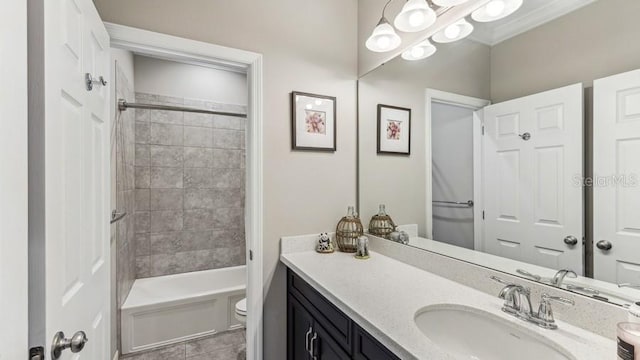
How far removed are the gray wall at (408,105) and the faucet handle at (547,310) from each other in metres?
0.70

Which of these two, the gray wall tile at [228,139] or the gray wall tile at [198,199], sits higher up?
the gray wall tile at [228,139]

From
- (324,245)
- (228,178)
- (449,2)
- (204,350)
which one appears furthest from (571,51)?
(228,178)

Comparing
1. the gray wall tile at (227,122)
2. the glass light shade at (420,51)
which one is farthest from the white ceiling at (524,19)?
the gray wall tile at (227,122)

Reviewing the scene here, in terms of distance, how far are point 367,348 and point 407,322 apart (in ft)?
0.56

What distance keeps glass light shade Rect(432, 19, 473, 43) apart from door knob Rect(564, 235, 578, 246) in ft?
3.08

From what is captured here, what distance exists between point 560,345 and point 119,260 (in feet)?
8.37

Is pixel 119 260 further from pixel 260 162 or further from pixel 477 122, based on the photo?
pixel 477 122

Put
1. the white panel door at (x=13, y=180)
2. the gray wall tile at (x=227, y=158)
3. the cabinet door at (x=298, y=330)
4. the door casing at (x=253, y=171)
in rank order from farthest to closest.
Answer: the gray wall tile at (x=227, y=158) → the door casing at (x=253, y=171) → the cabinet door at (x=298, y=330) → the white panel door at (x=13, y=180)

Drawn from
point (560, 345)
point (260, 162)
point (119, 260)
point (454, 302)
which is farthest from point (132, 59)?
point (560, 345)

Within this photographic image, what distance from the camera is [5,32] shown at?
56 centimetres

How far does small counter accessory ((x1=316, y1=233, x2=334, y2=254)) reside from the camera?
71.3 inches

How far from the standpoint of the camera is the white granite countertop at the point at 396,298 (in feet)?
2.71

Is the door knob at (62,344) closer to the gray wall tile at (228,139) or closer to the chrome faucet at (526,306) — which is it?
the chrome faucet at (526,306)

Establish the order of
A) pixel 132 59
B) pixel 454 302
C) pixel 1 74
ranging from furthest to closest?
pixel 132 59 → pixel 454 302 → pixel 1 74
